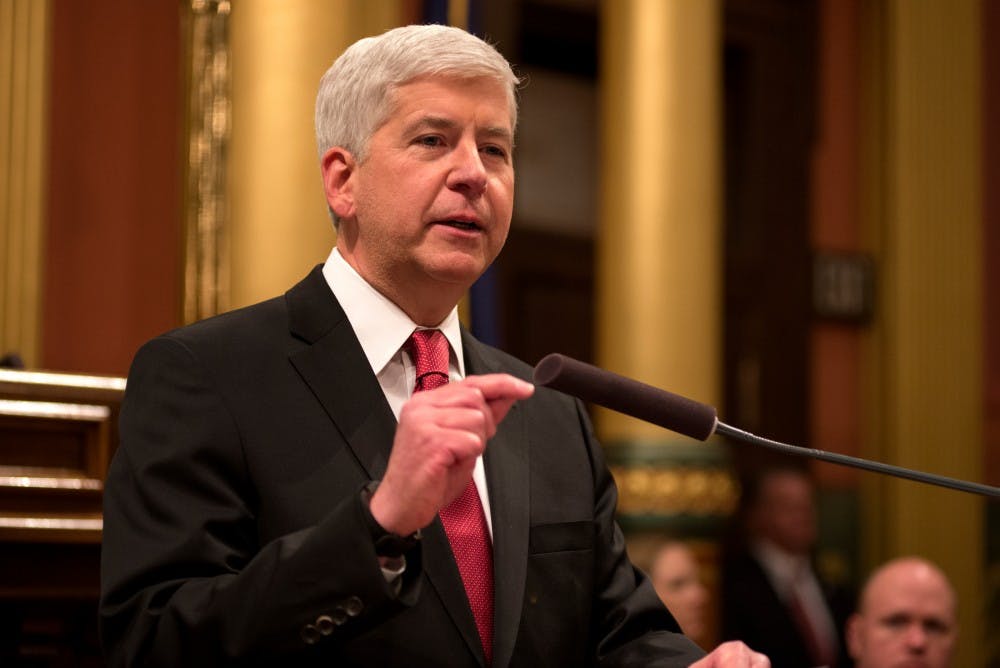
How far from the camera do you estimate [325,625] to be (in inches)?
51.2

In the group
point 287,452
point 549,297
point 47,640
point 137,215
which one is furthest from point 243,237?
point 549,297

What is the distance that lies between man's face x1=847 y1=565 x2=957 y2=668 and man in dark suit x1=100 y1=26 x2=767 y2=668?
1815mm

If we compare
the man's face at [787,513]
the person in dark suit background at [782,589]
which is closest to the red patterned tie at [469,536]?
the person in dark suit background at [782,589]

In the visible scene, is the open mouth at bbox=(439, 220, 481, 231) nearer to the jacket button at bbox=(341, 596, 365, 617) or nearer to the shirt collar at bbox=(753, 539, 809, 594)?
the jacket button at bbox=(341, 596, 365, 617)

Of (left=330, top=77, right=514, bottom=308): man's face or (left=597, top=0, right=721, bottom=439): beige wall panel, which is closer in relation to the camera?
(left=330, top=77, right=514, bottom=308): man's face

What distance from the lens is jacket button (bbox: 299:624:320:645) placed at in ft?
4.27

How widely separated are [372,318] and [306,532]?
37 cm

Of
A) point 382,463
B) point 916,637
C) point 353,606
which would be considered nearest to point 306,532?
point 353,606

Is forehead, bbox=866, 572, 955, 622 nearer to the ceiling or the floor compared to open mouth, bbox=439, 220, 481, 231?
nearer to the floor

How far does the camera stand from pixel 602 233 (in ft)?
15.6

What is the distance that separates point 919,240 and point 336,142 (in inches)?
187

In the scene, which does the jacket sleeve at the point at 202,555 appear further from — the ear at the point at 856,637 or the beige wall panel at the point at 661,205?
the beige wall panel at the point at 661,205

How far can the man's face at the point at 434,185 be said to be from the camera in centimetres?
159

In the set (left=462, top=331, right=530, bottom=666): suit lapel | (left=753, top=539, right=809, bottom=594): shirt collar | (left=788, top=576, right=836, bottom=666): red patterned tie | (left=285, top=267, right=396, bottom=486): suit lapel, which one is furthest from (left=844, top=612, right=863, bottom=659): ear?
(left=285, top=267, right=396, bottom=486): suit lapel
